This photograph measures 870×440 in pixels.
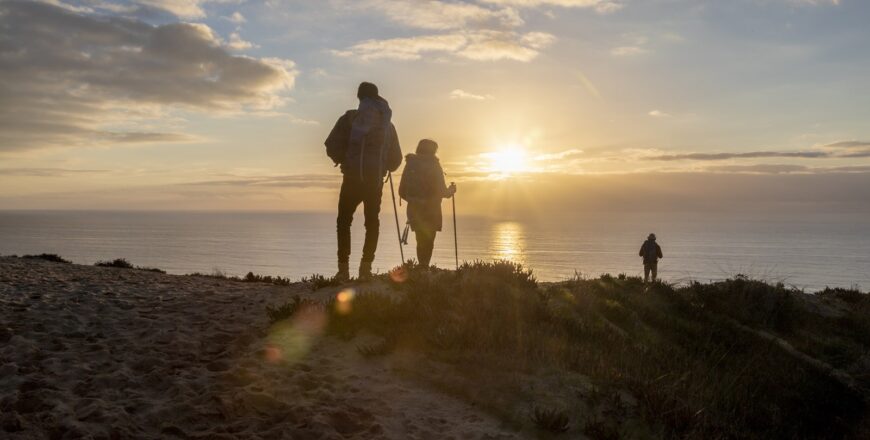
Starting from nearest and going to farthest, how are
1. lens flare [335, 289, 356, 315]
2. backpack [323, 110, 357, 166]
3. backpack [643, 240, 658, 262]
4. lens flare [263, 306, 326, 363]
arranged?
1. lens flare [263, 306, 326, 363]
2. lens flare [335, 289, 356, 315]
3. backpack [323, 110, 357, 166]
4. backpack [643, 240, 658, 262]

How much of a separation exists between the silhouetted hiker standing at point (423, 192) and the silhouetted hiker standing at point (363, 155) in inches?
67.7

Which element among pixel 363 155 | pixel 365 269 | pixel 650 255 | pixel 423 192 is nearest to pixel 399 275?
pixel 365 269

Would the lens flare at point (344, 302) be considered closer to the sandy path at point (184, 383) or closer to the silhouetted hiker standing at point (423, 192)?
the sandy path at point (184, 383)

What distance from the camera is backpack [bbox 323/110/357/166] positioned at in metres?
10.0

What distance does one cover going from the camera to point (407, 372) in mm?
6234

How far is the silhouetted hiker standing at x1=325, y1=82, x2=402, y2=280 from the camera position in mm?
9875

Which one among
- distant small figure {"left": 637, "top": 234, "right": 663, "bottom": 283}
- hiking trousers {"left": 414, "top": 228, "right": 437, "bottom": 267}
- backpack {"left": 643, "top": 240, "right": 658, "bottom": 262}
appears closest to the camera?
hiking trousers {"left": 414, "top": 228, "right": 437, "bottom": 267}

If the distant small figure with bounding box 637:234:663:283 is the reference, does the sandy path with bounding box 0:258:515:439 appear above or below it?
above

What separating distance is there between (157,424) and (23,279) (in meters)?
6.47

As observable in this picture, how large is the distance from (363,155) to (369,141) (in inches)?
11.9

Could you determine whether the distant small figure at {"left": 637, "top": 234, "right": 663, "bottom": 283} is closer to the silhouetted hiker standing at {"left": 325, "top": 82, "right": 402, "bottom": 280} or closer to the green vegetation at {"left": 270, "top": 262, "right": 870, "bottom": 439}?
the green vegetation at {"left": 270, "top": 262, "right": 870, "bottom": 439}

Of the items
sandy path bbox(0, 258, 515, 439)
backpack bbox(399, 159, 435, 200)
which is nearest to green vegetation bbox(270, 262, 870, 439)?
sandy path bbox(0, 258, 515, 439)

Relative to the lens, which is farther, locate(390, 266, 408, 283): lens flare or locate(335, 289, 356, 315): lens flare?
locate(390, 266, 408, 283): lens flare

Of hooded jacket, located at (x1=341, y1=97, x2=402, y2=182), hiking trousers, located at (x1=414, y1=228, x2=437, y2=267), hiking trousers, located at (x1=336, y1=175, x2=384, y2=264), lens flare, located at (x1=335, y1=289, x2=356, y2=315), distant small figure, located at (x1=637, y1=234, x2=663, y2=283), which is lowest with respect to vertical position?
distant small figure, located at (x1=637, y1=234, x2=663, y2=283)
